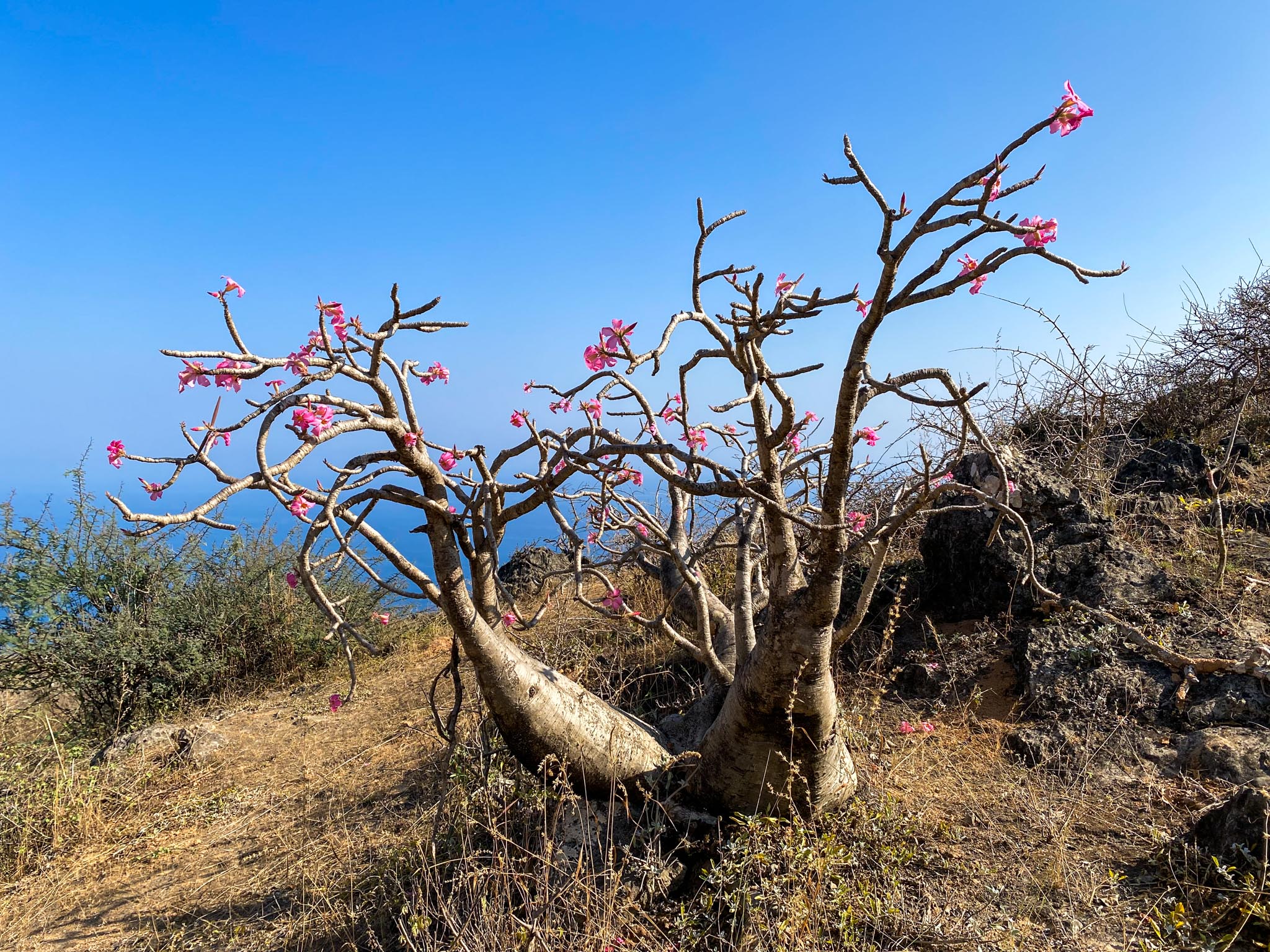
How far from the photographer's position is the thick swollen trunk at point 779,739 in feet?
7.55

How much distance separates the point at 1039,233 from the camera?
167cm

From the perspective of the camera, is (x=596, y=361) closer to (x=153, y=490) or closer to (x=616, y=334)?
(x=616, y=334)

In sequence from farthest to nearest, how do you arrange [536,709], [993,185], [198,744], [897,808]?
[198,744]
[897,808]
[536,709]
[993,185]

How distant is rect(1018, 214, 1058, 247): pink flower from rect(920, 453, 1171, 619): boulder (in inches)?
108

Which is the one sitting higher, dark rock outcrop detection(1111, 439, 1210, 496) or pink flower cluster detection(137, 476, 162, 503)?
pink flower cluster detection(137, 476, 162, 503)

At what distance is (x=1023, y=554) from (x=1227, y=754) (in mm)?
1581

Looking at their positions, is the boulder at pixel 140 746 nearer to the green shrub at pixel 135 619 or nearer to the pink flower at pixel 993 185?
the green shrub at pixel 135 619

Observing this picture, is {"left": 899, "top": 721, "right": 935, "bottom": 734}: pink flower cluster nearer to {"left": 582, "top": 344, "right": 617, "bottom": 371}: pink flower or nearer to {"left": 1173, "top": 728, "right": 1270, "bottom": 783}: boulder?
{"left": 1173, "top": 728, "right": 1270, "bottom": 783}: boulder

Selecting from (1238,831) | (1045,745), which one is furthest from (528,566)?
(1238,831)

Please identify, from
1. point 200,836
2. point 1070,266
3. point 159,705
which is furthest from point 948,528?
point 159,705

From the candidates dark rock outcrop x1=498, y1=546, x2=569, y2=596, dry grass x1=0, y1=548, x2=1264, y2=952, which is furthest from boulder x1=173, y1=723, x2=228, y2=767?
dark rock outcrop x1=498, y1=546, x2=569, y2=596

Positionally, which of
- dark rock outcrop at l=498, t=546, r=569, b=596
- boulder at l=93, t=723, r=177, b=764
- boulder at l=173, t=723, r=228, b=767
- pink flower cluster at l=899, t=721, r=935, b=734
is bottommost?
pink flower cluster at l=899, t=721, r=935, b=734

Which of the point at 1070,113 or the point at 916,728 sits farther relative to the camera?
the point at 916,728

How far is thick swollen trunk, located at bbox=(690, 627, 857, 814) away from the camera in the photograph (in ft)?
7.55
